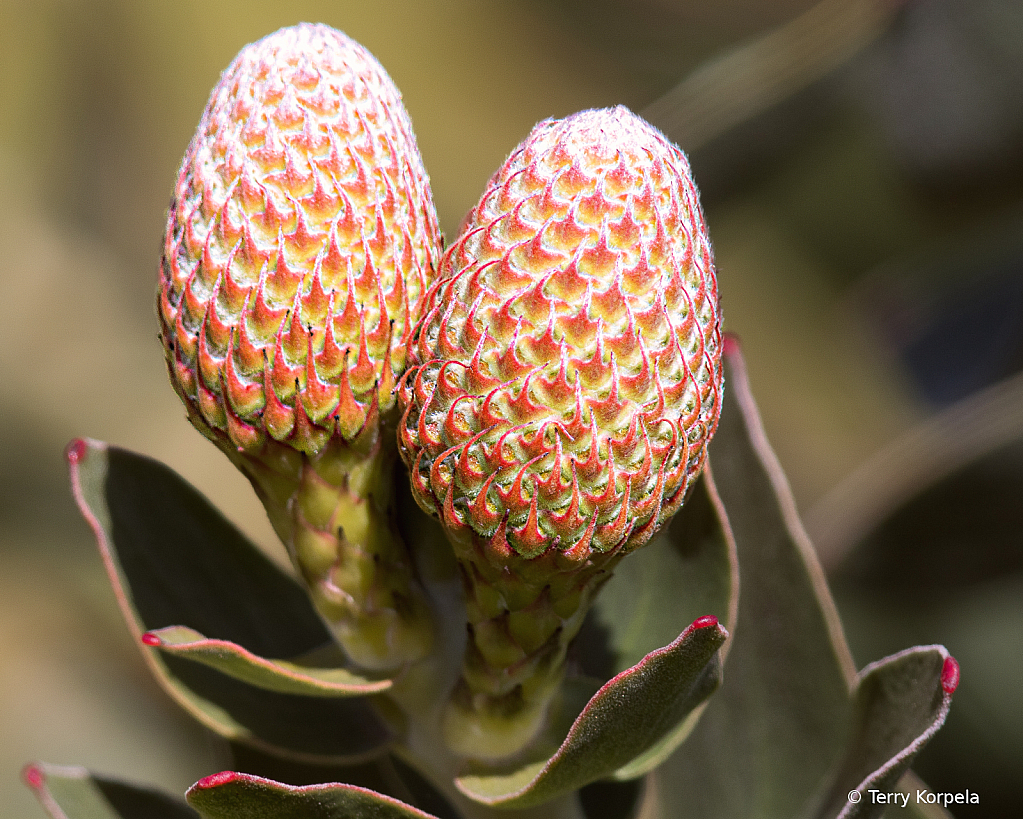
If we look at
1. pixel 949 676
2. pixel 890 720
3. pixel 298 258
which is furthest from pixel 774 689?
pixel 298 258

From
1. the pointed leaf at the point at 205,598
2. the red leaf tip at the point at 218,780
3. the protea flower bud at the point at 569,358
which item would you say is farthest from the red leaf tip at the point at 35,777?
the protea flower bud at the point at 569,358

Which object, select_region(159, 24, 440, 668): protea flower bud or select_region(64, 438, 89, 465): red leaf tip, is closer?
select_region(159, 24, 440, 668): protea flower bud

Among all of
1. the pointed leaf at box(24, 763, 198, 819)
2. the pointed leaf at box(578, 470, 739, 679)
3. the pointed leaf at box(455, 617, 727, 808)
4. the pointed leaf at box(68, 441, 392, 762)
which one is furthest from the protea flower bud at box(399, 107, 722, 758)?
the pointed leaf at box(24, 763, 198, 819)

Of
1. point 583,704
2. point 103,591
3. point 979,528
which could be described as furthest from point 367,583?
point 103,591

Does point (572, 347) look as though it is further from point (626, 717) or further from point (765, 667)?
point (765, 667)

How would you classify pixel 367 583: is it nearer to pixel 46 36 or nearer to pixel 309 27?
pixel 309 27

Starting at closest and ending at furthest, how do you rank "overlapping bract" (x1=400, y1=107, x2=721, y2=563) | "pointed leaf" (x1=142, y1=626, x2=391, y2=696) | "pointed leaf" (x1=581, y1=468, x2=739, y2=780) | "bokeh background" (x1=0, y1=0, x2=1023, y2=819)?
"overlapping bract" (x1=400, y1=107, x2=721, y2=563)
"pointed leaf" (x1=142, y1=626, x2=391, y2=696)
"pointed leaf" (x1=581, y1=468, x2=739, y2=780)
"bokeh background" (x1=0, y1=0, x2=1023, y2=819)

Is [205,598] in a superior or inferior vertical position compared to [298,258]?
inferior

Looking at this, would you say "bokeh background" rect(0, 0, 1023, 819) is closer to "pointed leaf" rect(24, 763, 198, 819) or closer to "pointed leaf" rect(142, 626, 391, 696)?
"pointed leaf" rect(24, 763, 198, 819)
